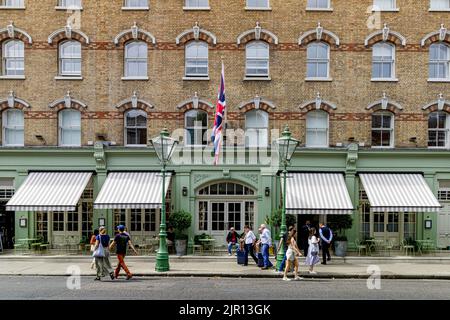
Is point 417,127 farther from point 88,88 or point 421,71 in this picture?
point 88,88

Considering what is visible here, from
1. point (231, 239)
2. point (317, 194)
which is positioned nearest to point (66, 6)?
point (231, 239)

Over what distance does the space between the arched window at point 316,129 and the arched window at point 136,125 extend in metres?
7.88

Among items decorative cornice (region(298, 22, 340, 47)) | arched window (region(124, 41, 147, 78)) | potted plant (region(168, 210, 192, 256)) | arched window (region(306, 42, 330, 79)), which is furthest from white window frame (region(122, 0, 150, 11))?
potted plant (region(168, 210, 192, 256))

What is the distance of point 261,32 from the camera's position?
24016 millimetres

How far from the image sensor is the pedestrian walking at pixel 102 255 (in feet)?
53.4

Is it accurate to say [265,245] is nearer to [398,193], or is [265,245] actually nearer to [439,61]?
[398,193]

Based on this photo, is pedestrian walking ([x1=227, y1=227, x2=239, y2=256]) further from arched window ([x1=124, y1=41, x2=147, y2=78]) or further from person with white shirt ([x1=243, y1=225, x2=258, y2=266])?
arched window ([x1=124, y1=41, x2=147, y2=78])

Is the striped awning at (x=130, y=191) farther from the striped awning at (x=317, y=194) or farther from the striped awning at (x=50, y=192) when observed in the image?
the striped awning at (x=317, y=194)

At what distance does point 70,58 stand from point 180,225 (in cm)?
970

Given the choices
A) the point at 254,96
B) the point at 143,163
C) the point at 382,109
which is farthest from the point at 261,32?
the point at 143,163

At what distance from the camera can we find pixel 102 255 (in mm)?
16266

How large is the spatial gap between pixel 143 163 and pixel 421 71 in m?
14.0

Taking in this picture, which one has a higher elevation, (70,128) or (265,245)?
(70,128)

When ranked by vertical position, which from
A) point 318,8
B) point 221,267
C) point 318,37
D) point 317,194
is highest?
point 318,8
